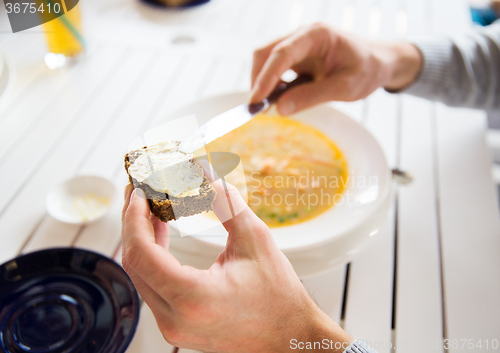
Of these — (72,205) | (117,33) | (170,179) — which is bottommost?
(72,205)

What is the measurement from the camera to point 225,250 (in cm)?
47

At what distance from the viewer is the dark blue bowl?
0.55 metres

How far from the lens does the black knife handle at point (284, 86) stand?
2.66ft

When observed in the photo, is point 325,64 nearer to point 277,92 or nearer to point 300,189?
point 277,92

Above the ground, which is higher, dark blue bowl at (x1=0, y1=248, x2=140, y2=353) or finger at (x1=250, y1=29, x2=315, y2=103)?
finger at (x1=250, y1=29, x2=315, y2=103)

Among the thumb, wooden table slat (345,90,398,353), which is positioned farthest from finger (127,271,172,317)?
wooden table slat (345,90,398,353)

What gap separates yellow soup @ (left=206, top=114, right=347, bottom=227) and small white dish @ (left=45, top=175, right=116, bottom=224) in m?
0.38

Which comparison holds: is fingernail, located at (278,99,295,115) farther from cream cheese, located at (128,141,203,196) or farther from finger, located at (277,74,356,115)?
cream cheese, located at (128,141,203,196)

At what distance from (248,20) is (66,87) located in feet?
2.70

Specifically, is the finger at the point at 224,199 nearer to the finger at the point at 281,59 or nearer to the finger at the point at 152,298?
the finger at the point at 152,298

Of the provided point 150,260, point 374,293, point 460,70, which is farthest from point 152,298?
point 460,70

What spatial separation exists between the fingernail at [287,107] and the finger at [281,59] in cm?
4

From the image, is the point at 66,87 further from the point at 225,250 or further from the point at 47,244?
the point at 225,250

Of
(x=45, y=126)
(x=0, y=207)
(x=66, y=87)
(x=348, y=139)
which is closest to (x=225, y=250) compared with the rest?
(x=348, y=139)
